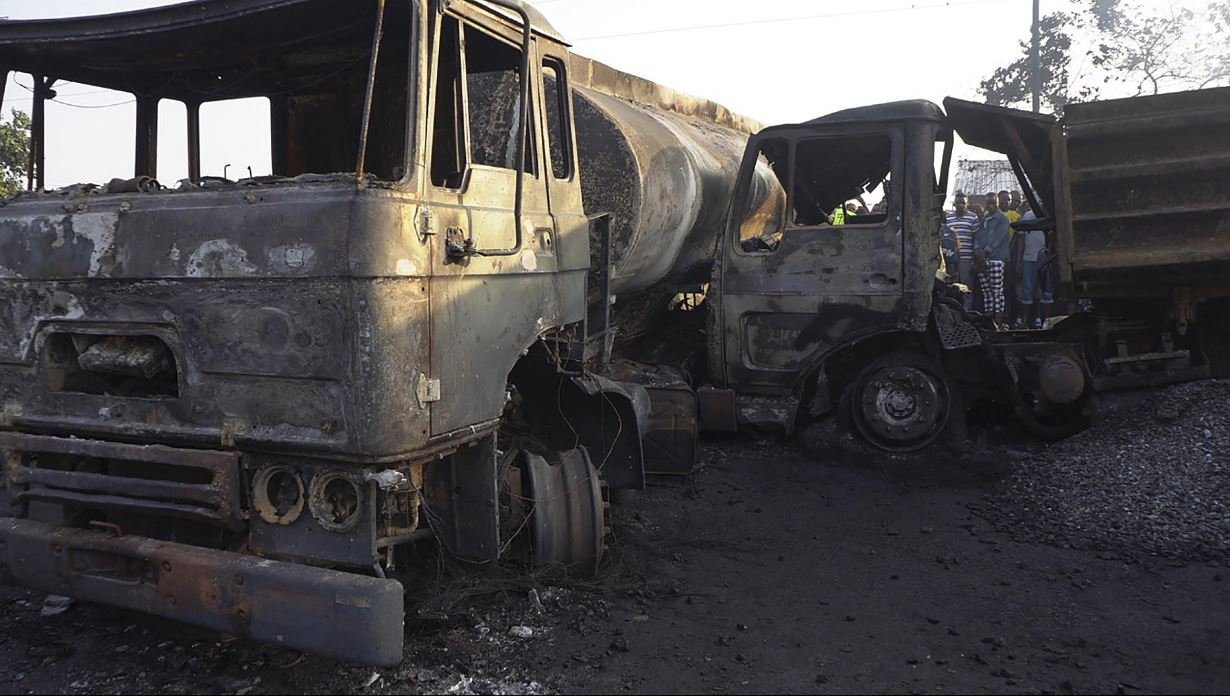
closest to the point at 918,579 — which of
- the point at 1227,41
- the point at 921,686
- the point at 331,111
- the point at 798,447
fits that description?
the point at 921,686

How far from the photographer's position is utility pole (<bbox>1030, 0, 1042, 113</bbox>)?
750 inches

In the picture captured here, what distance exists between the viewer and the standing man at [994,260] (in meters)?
9.91

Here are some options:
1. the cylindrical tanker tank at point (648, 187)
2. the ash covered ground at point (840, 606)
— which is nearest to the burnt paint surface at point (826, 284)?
the cylindrical tanker tank at point (648, 187)

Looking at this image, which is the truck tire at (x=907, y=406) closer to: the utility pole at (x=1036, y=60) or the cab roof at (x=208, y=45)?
the cab roof at (x=208, y=45)

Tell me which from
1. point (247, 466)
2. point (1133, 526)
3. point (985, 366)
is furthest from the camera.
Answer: point (985, 366)

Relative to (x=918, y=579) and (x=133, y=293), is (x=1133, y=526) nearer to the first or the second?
(x=918, y=579)

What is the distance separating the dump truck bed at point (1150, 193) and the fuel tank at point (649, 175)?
2.50m

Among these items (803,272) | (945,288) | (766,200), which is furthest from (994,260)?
(803,272)

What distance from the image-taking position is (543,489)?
409 cm

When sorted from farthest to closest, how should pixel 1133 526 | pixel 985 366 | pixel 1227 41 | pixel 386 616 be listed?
pixel 1227 41
pixel 985 366
pixel 1133 526
pixel 386 616

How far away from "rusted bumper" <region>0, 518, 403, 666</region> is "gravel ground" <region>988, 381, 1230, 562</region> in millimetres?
3796

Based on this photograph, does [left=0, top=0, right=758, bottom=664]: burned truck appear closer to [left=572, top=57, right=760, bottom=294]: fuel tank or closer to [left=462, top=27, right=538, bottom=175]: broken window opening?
[left=462, top=27, right=538, bottom=175]: broken window opening

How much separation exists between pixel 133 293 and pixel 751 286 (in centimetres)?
447

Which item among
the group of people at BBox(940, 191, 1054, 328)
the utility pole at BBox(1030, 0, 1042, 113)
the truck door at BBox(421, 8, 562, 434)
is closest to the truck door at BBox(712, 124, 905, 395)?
the truck door at BBox(421, 8, 562, 434)
